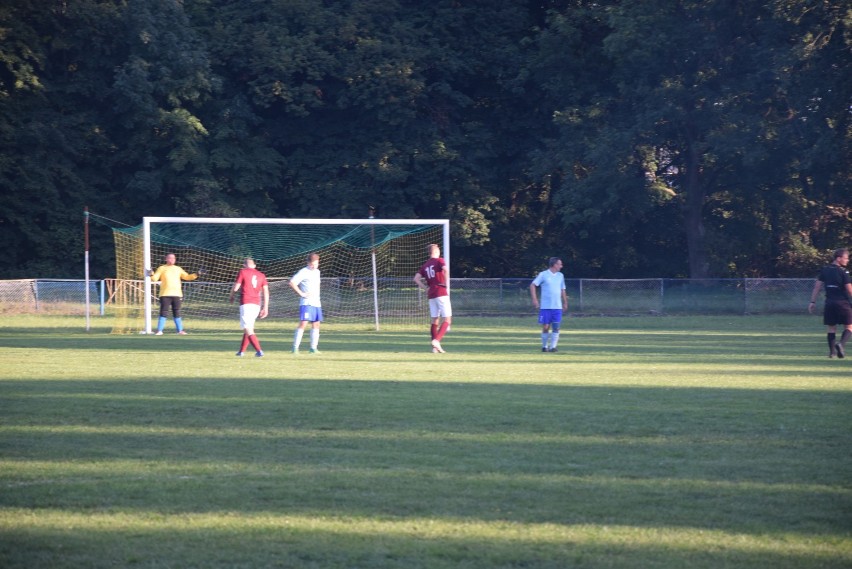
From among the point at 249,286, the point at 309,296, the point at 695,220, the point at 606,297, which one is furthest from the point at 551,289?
the point at 695,220

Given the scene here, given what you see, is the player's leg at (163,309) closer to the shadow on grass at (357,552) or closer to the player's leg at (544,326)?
the player's leg at (544,326)

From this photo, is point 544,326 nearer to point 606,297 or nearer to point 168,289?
point 168,289

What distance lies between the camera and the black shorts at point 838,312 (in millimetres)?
18688

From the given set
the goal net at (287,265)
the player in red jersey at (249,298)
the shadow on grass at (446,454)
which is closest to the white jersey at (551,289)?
the player in red jersey at (249,298)

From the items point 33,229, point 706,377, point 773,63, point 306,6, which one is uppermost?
point 306,6

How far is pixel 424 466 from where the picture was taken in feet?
26.6

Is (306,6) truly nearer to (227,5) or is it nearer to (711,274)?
(227,5)

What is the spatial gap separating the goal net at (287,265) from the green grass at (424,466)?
1593 centimetres

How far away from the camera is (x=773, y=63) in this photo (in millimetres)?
39625

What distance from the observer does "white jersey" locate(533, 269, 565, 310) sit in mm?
20453

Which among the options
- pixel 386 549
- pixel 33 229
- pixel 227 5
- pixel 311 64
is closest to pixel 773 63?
pixel 311 64

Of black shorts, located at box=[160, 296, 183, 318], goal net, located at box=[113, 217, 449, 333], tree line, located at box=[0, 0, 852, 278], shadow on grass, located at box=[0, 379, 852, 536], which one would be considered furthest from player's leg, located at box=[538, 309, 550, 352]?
tree line, located at box=[0, 0, 852, 278]

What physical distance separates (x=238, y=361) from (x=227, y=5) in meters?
34.8

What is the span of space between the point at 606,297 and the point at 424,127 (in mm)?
13036
